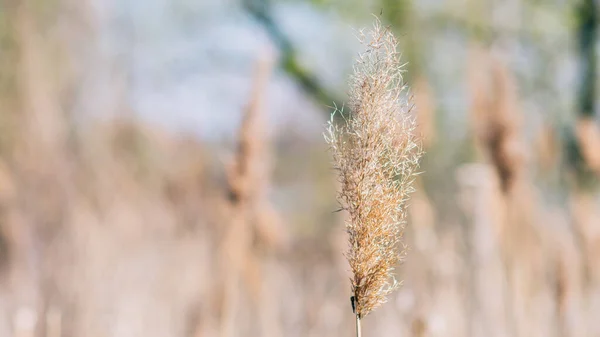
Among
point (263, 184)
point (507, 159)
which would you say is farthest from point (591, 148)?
point (263, 184)

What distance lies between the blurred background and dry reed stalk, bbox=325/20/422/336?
524 millimetres

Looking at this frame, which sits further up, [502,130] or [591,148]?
[591,148]

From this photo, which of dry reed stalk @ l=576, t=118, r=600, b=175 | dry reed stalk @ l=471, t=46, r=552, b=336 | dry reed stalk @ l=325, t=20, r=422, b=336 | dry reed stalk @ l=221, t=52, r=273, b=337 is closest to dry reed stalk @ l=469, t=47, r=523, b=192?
dry reed stalk @ l=471, t=46, r=552, b=336

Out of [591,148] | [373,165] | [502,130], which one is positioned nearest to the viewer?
[373,165]

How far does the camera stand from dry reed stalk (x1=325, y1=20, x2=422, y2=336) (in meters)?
1.17

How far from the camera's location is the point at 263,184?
3.00 meters

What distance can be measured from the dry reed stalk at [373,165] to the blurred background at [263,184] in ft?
1.72

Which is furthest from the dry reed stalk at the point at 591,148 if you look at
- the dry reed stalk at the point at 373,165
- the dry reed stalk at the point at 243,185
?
the dry reed stalk at the point at 373,165

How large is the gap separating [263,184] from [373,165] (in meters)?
1.86

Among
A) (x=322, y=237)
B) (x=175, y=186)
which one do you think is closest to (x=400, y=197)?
(x=175, y=186)

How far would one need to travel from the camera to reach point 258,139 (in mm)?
2600

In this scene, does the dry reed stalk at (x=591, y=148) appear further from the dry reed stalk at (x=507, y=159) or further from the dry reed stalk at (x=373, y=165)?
the dry reed stalk at (x=373, y=165)

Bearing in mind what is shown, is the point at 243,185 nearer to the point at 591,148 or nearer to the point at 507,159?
the point at 507,159

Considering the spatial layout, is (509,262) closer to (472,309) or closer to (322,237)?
(472,309)
